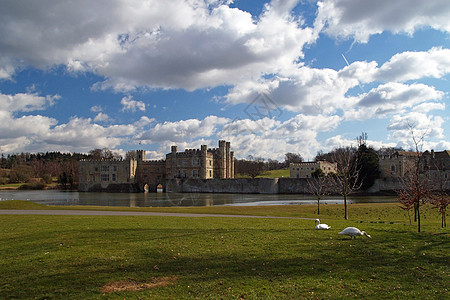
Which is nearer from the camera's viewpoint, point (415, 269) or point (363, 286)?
point (363, 286)

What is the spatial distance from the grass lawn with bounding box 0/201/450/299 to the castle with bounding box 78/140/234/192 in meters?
67.3

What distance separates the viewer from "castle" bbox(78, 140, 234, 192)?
3125 inches

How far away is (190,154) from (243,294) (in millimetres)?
74079

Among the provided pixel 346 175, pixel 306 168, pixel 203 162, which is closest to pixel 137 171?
pixel 203 162

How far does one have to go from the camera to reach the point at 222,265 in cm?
839

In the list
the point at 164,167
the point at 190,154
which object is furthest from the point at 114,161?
the point at 190,154

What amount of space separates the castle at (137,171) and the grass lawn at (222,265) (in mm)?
67284

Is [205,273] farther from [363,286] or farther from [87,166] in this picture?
[87,166]

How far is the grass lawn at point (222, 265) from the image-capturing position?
22.4ft

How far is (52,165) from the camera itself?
126812mm

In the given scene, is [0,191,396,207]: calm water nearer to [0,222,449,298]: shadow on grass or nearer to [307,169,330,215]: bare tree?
[307,169,330,215]: bare tree

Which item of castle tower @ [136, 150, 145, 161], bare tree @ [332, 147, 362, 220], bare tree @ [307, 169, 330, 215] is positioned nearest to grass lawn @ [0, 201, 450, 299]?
bare tree @ [332, 147, 362, 220]

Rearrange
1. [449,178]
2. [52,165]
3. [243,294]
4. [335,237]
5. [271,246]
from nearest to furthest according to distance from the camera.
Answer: [243,294], [271,246], [335,237], [449,178], [52,165]

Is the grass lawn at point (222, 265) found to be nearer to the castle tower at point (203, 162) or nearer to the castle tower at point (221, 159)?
the castle tower at point (203, 162)
